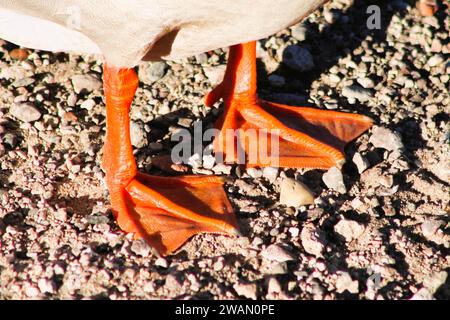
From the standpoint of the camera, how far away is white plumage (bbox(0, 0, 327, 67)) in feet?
10.6

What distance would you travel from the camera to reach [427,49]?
16.4ft

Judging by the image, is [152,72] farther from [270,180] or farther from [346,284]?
[346,284]

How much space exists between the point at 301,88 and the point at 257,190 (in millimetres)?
1020

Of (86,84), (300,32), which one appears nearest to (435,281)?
(300,32)

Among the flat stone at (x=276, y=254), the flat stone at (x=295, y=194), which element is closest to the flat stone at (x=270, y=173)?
the flat stone at (x=295, y=194)

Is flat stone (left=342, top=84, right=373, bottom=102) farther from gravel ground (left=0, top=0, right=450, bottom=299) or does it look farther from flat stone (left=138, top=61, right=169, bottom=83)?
flat stone (left=138, top=61, right=169, bottom=83)

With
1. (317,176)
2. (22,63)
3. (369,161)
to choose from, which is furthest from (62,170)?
(369,161)

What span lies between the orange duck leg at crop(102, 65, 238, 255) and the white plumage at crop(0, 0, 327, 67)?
8.9 inches

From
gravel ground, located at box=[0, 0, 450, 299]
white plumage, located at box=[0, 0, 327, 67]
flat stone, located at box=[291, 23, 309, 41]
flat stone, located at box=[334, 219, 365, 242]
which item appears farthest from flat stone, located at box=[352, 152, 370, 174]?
flat stone, located at box=[291, 23, 309, 41]

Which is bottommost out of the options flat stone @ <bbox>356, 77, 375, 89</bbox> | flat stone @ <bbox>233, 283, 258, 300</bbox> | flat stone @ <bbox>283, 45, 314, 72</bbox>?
flat stone @ <bbox>233, 283, 258, 300</bbox>

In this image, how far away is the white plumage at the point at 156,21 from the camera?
324 centimetres

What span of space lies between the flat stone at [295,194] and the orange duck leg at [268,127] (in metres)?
0.22

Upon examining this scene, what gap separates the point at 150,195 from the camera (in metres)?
3.88

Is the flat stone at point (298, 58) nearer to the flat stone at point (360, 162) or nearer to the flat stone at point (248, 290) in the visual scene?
the flat stone at point (360, 162)
